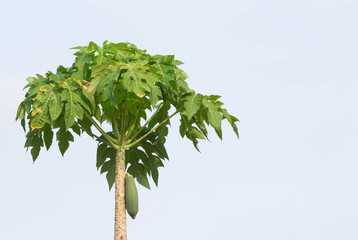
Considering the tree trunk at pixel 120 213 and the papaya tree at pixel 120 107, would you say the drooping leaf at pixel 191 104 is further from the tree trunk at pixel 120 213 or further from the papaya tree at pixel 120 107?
the tree trunk at pixel 120 213

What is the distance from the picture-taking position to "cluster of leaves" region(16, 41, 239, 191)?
1047 cm

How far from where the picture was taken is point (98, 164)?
12.7m

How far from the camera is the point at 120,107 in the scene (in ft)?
38.2

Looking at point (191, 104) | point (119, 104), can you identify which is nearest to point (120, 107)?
point (119, 104)

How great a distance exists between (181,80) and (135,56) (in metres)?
0.96

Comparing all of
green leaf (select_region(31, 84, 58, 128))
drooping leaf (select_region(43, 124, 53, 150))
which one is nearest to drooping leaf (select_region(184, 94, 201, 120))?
green leaf (select_region(31, 84, 58, 128))

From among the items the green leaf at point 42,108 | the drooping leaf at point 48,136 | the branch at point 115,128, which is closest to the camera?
the green leaf at point 42,108

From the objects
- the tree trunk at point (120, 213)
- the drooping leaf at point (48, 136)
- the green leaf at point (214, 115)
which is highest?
the drooping leaf at point (48, 136)

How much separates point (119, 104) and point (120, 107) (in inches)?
3.3

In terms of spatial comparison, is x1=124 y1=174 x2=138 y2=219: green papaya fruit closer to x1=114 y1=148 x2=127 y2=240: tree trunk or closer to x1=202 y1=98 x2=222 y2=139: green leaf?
x1=114 y1=148 x2=127 y2=240: tree trunk

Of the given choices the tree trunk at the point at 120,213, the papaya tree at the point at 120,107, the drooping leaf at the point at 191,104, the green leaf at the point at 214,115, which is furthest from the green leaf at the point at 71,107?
the green leaf at the point at 214,115

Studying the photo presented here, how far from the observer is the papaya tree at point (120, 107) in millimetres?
10484

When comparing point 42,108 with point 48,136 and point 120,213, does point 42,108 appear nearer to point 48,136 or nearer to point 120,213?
point 48,136

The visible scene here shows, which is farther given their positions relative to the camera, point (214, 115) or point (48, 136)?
point (48, 136)
